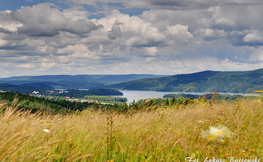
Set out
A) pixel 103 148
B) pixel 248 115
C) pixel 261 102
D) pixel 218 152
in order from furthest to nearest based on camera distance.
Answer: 1. pixel 261 102
2. pixel 248 115
3. pixel 218 152
4. pixel 103 148

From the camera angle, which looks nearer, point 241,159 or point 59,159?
point 59,159

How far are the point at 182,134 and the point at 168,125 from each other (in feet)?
2.84

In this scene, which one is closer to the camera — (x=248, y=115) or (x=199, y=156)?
(x=199, y=156)

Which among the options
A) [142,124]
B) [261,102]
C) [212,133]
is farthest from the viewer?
[261,102]

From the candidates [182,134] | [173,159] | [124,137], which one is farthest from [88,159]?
[182,134]

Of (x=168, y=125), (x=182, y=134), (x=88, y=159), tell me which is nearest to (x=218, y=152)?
(x=182, y=134)

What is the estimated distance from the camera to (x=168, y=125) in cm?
608

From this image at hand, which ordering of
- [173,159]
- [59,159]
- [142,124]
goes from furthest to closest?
1. [142,124]
2. [173,159]
3. [59,159]

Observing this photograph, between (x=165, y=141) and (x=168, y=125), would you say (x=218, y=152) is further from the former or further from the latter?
(x=168, y=125)

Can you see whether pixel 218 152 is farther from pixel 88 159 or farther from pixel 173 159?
pixel 88 159

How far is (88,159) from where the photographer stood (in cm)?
377

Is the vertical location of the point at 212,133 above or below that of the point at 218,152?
above

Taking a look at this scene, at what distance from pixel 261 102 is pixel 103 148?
874 centimetres

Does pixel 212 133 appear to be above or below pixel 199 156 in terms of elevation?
above
